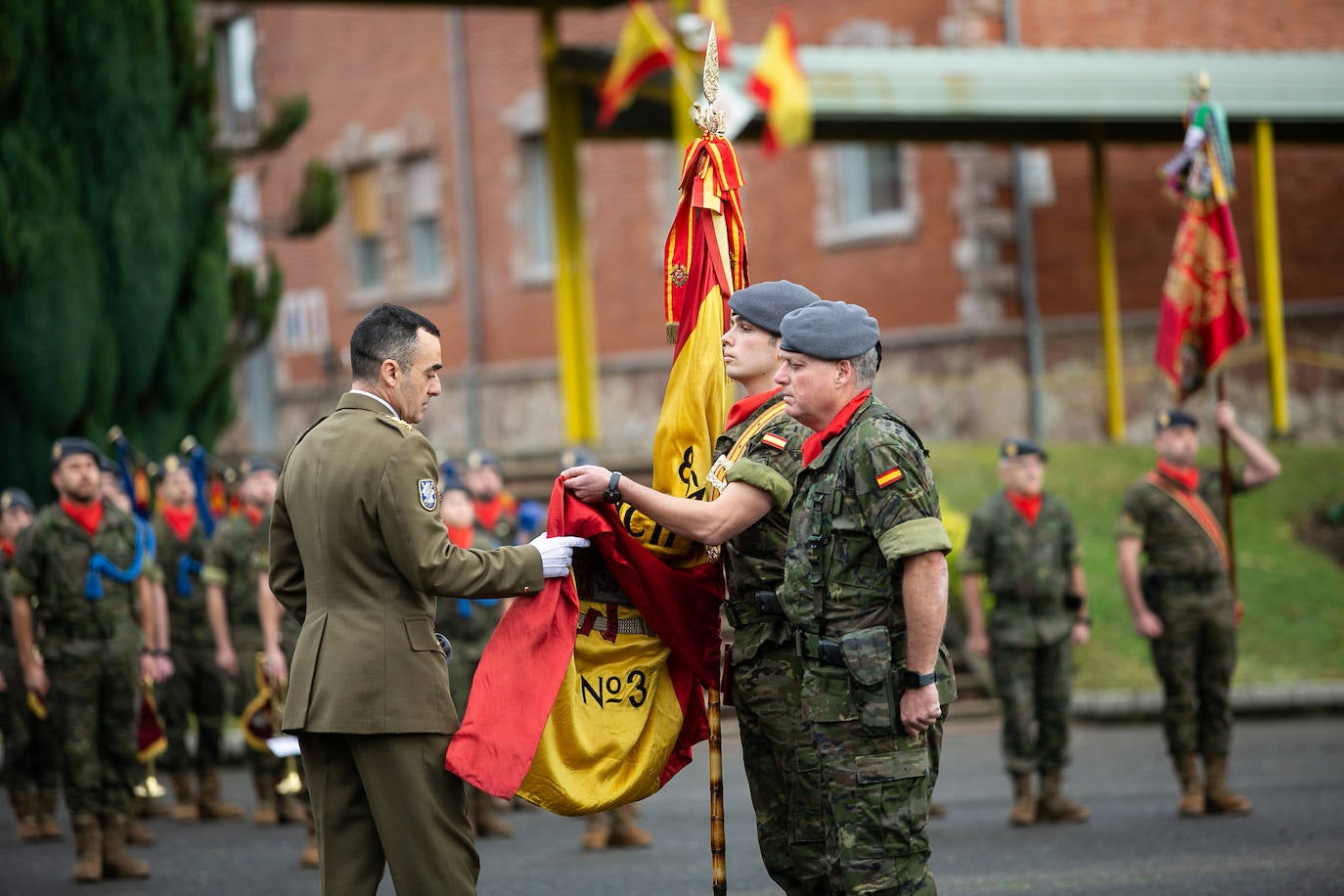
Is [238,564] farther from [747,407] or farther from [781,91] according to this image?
[781,91]

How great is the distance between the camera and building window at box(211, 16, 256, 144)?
115 feet

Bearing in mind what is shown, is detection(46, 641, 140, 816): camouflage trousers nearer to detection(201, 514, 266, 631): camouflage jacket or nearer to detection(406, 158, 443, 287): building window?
detection(201, 514, 266, 631): camouflage jacket

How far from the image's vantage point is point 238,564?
11.9 metres

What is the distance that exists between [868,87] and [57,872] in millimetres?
11851

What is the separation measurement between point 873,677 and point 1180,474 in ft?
18.3

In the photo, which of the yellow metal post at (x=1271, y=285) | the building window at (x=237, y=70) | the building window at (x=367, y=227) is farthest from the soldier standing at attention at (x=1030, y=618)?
the building window at (x=237, y=70)

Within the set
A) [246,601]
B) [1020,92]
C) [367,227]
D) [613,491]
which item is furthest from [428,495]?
[367,227]

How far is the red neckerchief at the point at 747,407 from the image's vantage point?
631 cm

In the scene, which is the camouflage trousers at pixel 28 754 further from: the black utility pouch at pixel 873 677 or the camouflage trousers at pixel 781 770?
the black utility pouch at pixel 873 677

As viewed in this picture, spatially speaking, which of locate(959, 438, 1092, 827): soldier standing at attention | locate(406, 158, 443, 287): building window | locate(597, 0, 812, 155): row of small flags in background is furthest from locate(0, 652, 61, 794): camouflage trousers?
locate(406, 158, 443, 287): building window

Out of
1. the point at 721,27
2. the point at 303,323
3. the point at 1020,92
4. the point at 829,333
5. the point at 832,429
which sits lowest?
the point at 832,429

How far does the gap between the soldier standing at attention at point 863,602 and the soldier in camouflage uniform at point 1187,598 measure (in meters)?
4.75

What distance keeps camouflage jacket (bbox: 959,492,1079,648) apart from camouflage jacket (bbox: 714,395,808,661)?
455 cm

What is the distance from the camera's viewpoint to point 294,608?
591 cm
